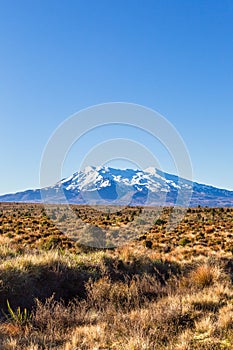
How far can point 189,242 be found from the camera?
20438mm

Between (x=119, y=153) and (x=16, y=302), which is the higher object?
(x=119, y=153)

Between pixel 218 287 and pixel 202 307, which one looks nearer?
pixel 202 307

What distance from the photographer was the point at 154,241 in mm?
21391

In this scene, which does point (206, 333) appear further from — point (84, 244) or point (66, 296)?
point (84, 244)

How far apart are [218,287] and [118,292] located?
220cm

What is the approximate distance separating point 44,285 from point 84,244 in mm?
9110

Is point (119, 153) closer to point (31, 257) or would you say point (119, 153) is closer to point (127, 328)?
point (31, 257)

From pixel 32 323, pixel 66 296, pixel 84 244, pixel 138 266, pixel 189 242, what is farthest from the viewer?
pixel 189 242

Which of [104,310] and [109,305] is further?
[109,305]

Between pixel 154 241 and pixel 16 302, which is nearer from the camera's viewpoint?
pixel 16 302

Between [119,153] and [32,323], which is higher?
[119,153]

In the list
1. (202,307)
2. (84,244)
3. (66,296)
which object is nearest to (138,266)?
(66,296)

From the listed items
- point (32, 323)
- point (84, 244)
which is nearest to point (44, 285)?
point (32, 323)

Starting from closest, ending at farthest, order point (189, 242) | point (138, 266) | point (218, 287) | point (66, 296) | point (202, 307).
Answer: point (202, 307) < point (218, 287) < point (66, 296) < point (138, 266) < point (189, 242)
